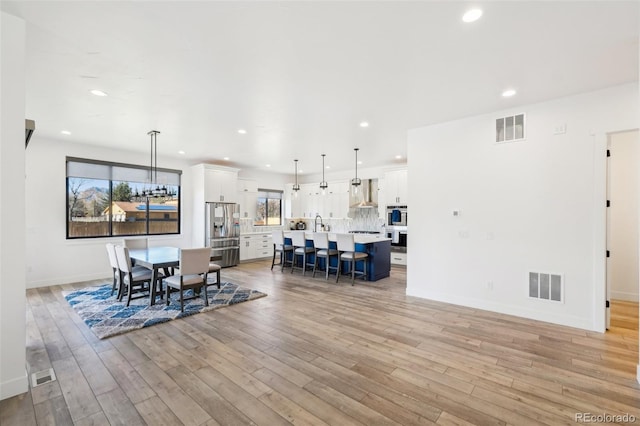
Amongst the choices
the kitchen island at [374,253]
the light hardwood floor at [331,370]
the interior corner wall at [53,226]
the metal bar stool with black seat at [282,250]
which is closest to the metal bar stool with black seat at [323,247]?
the kitchen island at [374,253]

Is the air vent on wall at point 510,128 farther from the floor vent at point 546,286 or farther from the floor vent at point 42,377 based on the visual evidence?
the floor vent at point 42,377

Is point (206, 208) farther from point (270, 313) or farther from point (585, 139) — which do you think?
point (585, 139)

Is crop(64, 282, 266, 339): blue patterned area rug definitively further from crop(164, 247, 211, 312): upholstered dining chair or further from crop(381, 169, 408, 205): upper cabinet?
crop(381, 169, 408, 205): upper cabinet

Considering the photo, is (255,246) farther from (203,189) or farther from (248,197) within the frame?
(203,189)

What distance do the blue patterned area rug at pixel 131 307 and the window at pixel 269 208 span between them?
4.58 m

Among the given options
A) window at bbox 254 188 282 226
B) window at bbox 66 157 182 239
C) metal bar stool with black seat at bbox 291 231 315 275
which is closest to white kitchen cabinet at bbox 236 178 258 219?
window at bbox 254 188 282 226

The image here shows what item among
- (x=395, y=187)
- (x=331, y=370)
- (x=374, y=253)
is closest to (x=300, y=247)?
(x=374, y=253)

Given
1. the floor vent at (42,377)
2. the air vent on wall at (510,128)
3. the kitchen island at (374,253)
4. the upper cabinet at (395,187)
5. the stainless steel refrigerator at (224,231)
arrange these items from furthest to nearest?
the upper cabinet at (395,187)
the stainless steel refrigerator at (224,231)
the kitchen island at (374,253)
the air vent on wall at (510,128)
the floor vent at (42,377)

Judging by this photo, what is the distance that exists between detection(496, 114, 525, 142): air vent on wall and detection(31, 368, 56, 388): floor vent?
19.0 ft

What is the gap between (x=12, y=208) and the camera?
2197mm

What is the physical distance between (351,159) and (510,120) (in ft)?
13.4

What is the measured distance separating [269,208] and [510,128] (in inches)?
303

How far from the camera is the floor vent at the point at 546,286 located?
12.1 ft

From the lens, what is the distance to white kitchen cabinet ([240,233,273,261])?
27.7ft
